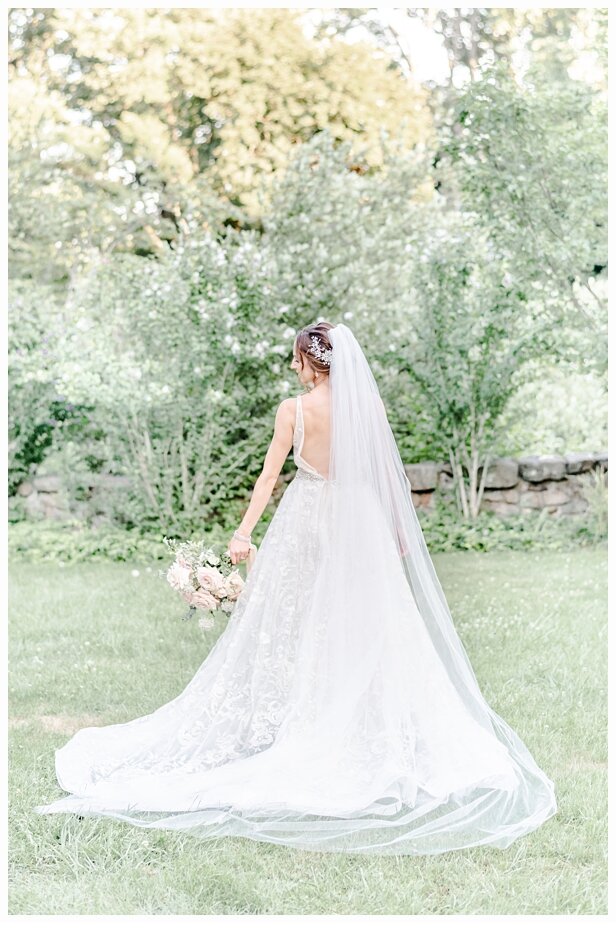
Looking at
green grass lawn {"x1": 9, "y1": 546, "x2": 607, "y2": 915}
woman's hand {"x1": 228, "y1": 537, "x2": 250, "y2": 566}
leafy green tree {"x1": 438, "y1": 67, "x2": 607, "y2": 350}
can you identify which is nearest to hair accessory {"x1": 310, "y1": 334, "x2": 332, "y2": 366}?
woman's hand {"x1": 228, "y1": 537, "x2": 250, "y2": 566}

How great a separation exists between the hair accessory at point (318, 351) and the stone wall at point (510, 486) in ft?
20.5

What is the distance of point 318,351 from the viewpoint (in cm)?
421

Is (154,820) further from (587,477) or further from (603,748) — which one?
A: (587,477)

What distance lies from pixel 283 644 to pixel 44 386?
717cm

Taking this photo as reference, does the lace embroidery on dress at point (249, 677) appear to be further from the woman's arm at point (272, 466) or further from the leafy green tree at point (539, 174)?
the leafy green tree at point (539, 174)

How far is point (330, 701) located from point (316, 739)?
16 cm

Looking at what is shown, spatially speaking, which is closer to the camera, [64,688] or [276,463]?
[276,463]

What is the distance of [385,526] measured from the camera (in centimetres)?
419

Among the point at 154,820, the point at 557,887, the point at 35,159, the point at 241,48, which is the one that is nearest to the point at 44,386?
the point at 35,159

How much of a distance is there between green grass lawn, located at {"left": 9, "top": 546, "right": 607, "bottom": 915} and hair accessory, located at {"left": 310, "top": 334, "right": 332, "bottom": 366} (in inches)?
73.2

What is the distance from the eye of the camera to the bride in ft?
12.0

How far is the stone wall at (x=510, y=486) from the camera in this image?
34.2 ft

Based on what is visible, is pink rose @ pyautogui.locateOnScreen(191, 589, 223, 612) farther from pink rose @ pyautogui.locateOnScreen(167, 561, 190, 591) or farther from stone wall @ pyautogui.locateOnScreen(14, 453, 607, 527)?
stone wall @ pyautogui.locateOnScreen(14, 453, 607, 527)
